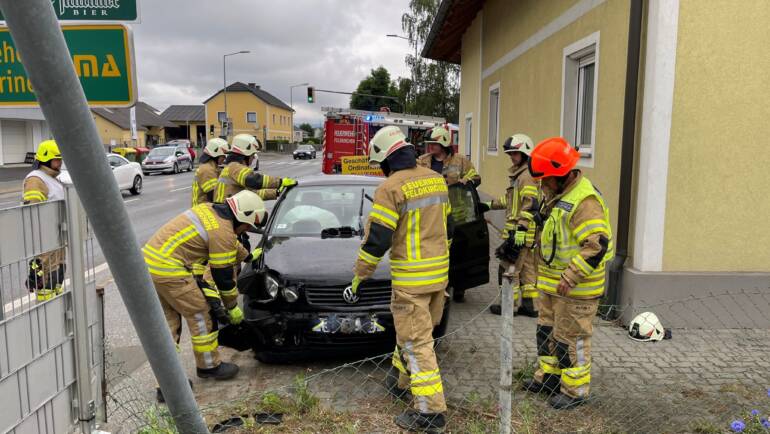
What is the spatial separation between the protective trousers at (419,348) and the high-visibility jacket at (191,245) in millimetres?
1320

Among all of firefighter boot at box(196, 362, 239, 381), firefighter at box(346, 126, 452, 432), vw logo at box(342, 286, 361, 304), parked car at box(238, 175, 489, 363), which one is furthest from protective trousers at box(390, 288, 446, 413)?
firefighter boot at box(196, 362, 239, 381)

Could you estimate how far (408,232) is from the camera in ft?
12.1

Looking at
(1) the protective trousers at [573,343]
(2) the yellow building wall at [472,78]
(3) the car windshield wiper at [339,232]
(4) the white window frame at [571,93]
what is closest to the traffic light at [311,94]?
(2) the yellow building wall at [472,78]

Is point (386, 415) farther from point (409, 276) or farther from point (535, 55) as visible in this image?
point (535, 55)

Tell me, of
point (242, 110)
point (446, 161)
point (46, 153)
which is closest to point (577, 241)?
point (446, 161)

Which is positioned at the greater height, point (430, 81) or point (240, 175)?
point (430, 81)

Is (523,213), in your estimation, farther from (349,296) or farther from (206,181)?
(206,181)

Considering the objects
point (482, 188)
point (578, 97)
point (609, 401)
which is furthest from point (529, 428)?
point (482, 188)

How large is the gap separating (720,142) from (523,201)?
1.85 meters

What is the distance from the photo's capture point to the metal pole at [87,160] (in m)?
1.16

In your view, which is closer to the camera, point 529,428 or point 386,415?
point 529,428

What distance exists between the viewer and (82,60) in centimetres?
288

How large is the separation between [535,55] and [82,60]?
7.96m

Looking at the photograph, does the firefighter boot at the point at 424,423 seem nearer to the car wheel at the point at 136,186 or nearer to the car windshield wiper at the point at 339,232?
the car windshield wiper at the point at 339,232
